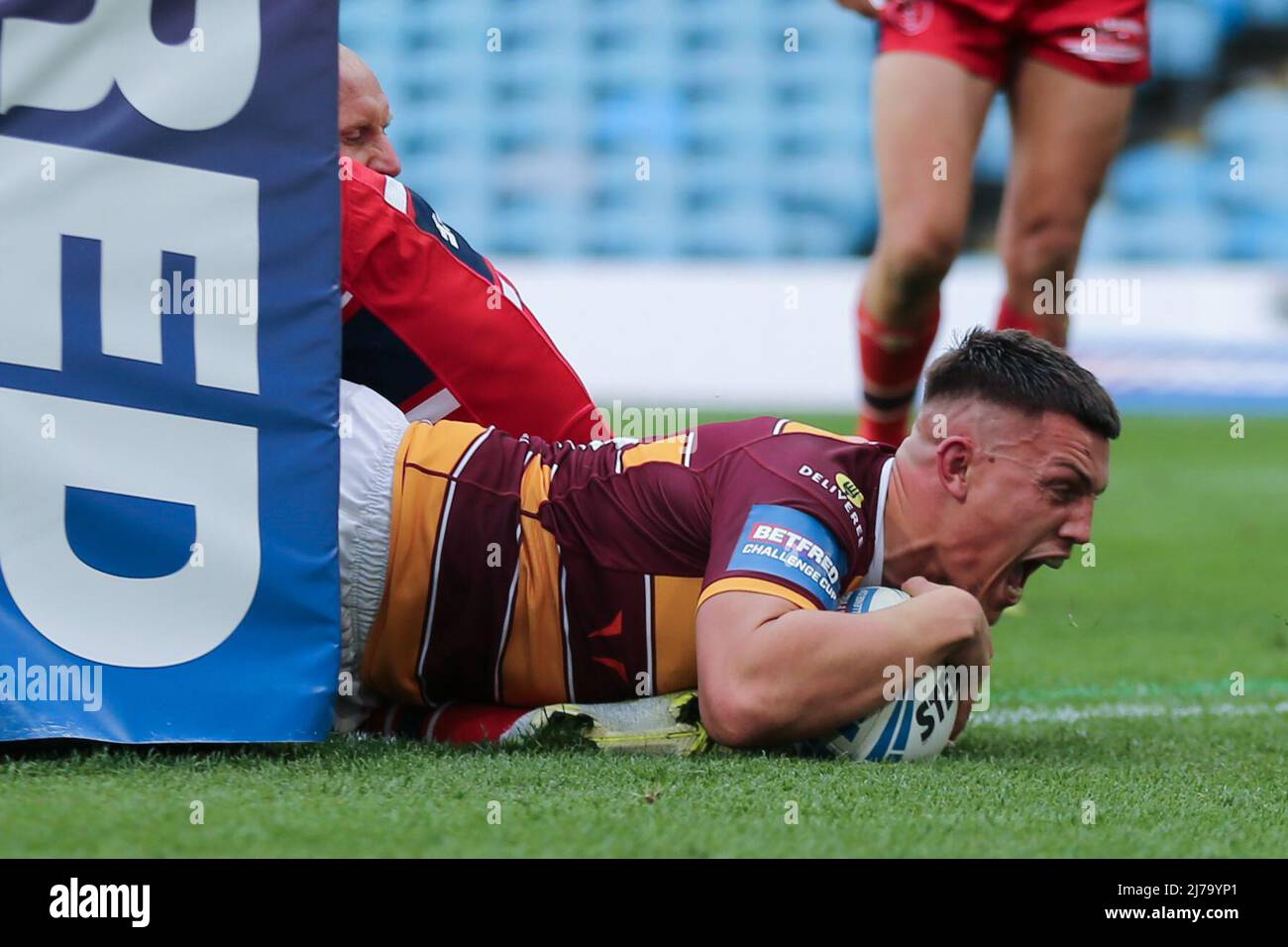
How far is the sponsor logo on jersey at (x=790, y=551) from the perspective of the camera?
2449 millimetres

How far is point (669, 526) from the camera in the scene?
8.63 feet

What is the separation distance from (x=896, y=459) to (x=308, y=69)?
1.06 m

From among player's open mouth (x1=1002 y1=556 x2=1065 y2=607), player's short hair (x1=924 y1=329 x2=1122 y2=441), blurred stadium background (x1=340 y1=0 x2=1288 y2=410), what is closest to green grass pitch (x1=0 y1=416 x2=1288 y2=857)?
player's open mouth (x1=1002 y1=556 x2=1065 y2=607)

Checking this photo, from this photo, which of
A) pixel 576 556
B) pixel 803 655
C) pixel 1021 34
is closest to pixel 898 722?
pixel 803 655

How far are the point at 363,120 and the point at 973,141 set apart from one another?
1715 mm

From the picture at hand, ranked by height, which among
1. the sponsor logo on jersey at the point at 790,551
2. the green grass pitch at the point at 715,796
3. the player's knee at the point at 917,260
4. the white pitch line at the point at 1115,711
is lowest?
the white pitch line at the point at 1115,711

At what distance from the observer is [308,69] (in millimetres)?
2457

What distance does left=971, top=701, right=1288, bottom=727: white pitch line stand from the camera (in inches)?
135

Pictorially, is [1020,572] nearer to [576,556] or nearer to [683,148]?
[576,556]

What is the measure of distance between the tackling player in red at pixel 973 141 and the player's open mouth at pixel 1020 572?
5.62ft

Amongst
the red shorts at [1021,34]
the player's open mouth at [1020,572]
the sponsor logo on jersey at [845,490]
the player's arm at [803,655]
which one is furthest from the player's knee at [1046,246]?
the player's arm at [803,655]

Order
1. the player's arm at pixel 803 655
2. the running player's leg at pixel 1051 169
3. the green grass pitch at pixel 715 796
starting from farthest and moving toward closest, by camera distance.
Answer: the running player's leg at pixel 1051 169, the player's arm at pixel 803 655, the green grass pitch at pixel 715 796

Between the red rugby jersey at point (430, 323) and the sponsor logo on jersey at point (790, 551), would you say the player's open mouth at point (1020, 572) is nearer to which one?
the sponsor logo on jersey at point (790, 551)
